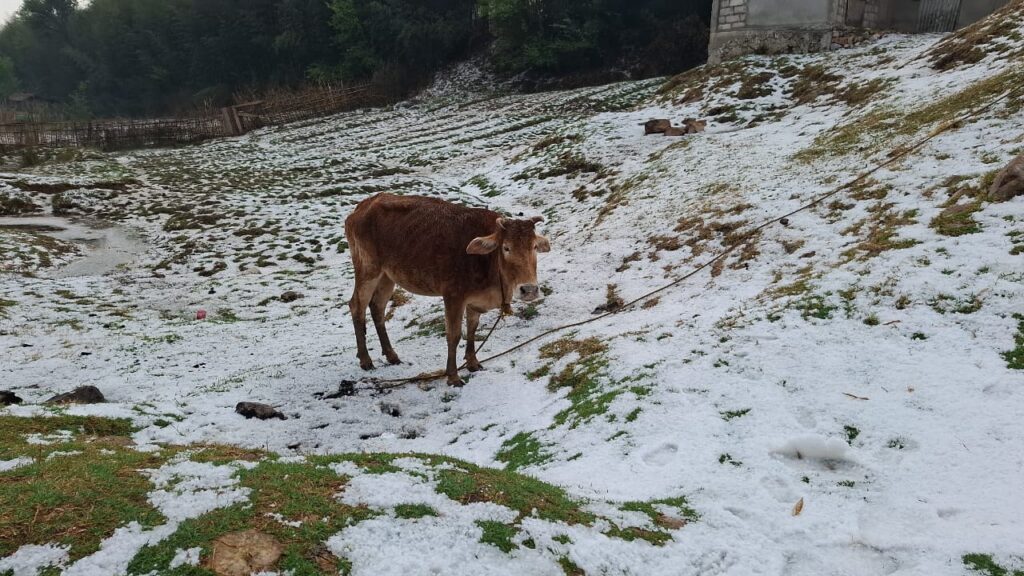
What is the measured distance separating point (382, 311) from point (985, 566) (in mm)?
6350

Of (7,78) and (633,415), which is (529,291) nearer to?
(633,415)

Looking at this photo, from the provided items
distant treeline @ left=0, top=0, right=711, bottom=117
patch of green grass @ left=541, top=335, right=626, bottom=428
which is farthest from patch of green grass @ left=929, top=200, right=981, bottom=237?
distant treeline @ left=0, top=0, right=711, bottom=117

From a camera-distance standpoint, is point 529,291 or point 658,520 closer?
point 658,520

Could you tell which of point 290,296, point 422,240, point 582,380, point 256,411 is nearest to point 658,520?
point 582,380

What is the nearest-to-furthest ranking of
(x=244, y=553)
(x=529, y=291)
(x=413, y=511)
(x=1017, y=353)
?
(x=244, y=553), (x=413, y=511), (x=1017, y=353), (x=529, y=291)

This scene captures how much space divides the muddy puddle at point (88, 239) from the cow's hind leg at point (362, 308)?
9.33 m

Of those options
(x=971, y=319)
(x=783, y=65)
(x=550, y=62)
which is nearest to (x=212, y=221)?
(x=971, y=319)

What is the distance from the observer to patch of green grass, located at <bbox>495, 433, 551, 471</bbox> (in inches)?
178

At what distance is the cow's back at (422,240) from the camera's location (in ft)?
20.6

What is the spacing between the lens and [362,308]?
7.13 meters

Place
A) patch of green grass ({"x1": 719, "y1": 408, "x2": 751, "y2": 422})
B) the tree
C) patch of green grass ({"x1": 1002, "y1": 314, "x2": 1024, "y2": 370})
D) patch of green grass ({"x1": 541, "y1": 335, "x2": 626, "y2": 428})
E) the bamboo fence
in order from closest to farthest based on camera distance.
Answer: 1. patch of green grass ({"x1": 1002, "y1": 314, "x2": 1024, "y2": 370})
2. patch of green grass ({"x1": 719, "y1": 408, "x2": 751, "y2": 422})
3. patch of green grass ({"x1": 541, "y1": 335, "x2": 626, "y2": 428})
4. the bamboo fence
5. the tree

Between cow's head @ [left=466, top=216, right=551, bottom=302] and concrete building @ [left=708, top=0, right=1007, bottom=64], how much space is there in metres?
19.8

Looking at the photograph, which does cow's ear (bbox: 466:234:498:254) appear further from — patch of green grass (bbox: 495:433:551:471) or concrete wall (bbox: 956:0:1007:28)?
concrete wall (bbox: 956:0:1007:28)

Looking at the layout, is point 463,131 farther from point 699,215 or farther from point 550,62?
point 699,215
